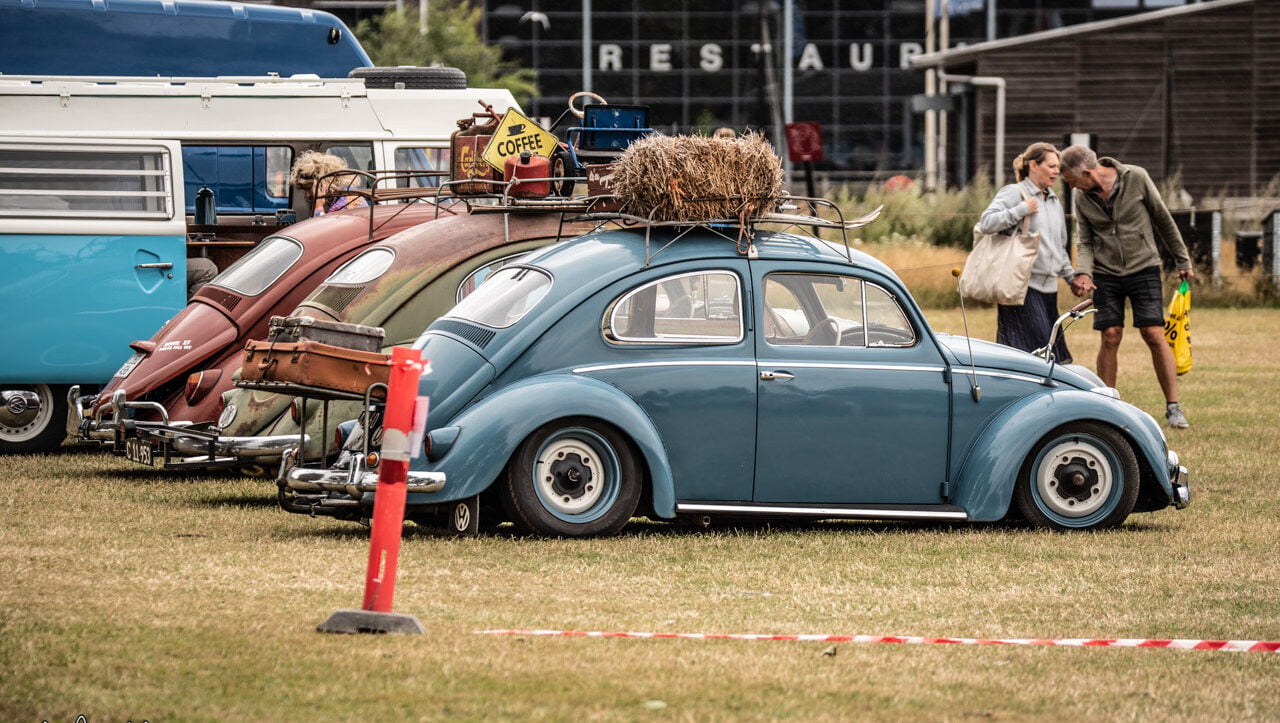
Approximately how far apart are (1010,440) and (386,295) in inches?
144

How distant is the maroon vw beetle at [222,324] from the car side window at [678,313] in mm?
2815

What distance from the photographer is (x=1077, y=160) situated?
12.1m

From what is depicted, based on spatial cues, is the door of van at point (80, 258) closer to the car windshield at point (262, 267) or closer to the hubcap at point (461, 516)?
the car windshield at point (262, 267)

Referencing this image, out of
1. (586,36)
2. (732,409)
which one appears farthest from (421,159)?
(586,36)

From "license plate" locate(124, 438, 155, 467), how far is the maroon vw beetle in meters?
0.12

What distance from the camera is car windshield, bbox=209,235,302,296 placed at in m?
11.4

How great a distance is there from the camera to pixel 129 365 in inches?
451

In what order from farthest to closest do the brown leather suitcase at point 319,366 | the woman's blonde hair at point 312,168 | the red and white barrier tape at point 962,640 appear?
the woman's blonde hair at point 312,168, the brown leather suitcase at point 319,366, the red and white barrier tape at point 962,640

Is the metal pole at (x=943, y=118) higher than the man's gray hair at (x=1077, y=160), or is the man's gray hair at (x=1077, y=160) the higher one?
the metal pole at (x=943, y=118)

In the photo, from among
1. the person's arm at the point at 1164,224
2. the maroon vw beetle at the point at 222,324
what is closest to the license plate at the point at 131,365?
the maroon vw beetle at the point at 222,324

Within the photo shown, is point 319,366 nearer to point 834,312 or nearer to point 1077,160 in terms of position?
point 834,312

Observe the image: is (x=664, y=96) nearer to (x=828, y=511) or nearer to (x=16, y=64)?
(x=16, y=64)

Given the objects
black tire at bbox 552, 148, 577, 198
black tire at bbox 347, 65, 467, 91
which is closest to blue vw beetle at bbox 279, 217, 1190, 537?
black tire at bbox 552, 148, 577, 198

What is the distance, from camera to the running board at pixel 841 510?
8.49 metres
